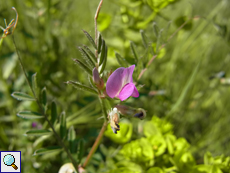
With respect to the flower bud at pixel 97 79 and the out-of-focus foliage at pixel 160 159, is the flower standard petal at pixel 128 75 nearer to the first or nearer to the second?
the flower bud at pixel 97 79

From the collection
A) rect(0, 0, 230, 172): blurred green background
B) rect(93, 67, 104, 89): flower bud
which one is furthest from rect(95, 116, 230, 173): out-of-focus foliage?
rect(93, 67, 104, 89): flower bud

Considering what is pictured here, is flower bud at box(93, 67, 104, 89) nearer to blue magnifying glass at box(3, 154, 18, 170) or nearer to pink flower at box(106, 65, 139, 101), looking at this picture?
pink flower at box(106, 65, 139, 101)

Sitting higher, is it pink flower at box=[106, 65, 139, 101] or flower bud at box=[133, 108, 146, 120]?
pink flower at box=[106, 65, 139, 101]

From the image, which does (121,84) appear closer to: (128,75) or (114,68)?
(128,75)

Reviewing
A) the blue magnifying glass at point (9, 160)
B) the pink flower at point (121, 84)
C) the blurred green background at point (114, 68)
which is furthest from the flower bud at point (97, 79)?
the blue magnifying glass at point (9, 160)

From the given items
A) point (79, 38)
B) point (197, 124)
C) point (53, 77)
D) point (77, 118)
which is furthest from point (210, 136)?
point (79, 38)

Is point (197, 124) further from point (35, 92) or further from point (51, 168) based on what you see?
point (35, 92)

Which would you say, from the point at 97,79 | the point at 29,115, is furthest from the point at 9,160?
the point at 97,79
